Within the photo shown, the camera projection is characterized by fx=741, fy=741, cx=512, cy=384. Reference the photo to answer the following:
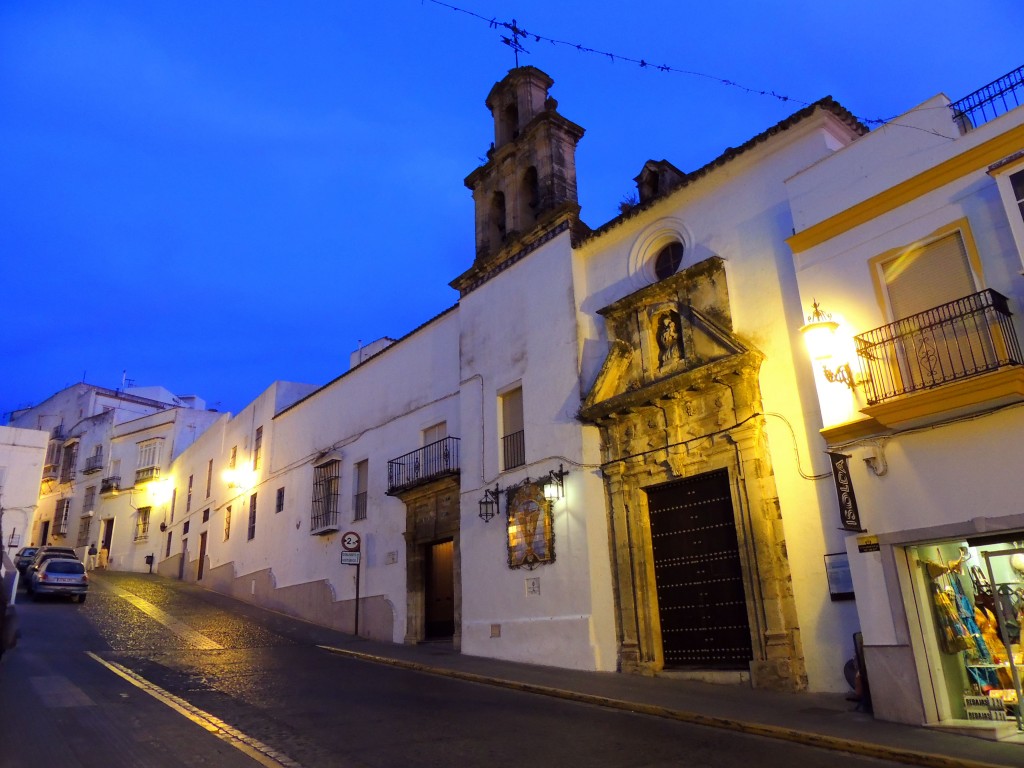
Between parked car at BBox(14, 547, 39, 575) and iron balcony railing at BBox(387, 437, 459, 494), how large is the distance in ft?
55.2

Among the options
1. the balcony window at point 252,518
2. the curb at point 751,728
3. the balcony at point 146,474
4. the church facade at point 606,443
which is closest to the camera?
the curb at point 751,728

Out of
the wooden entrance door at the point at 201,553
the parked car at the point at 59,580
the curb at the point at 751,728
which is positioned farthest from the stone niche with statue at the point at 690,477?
the wooden entrance door at the point at 201,553

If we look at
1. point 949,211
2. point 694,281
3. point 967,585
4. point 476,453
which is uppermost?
point 694,281

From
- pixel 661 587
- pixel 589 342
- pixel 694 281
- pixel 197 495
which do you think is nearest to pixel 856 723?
pixel 661 587

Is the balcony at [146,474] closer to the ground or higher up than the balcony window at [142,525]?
higher up

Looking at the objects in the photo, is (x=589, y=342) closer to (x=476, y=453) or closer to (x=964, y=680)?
(x=476, y=453)

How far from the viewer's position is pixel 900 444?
7.95m

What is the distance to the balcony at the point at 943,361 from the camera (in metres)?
7.13

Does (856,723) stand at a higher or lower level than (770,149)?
lower

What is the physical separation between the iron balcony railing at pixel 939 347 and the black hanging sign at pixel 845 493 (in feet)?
2.51

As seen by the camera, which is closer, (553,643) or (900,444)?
(900,444)

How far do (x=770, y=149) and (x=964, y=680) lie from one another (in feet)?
24.0

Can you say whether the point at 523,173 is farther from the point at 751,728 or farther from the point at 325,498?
the point at 751,728

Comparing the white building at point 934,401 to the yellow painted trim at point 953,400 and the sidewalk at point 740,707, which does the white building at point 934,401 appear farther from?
the sidewalk at point 740,707
